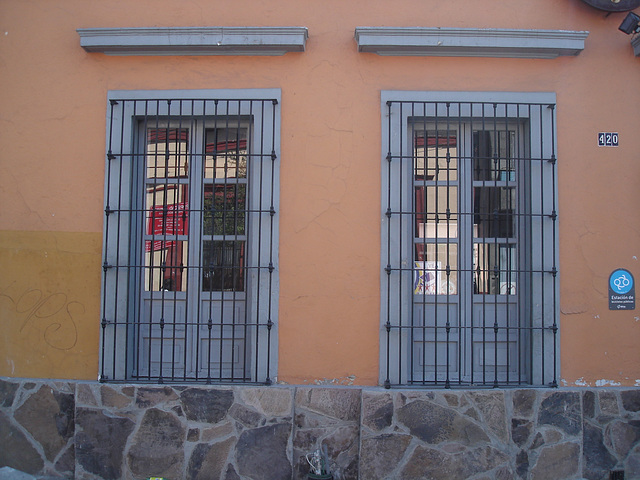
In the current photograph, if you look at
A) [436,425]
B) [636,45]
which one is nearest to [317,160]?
[436,425]

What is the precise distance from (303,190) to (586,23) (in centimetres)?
290

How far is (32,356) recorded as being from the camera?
4.46 m

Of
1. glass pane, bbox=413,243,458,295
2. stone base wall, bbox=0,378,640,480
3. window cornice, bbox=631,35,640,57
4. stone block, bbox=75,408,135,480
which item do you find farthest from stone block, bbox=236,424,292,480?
window cornice, bbox=631,35,640,57

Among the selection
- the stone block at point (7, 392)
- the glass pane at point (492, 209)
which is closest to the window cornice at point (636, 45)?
the glass pane at point (492, 209)

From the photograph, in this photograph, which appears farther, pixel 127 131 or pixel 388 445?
pixel 127 131

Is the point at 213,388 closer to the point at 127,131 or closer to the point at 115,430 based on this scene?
the point at 115,430

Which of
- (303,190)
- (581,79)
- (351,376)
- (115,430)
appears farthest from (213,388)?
(581,79)

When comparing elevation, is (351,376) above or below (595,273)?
below

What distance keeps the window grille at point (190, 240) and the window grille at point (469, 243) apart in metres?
1.06

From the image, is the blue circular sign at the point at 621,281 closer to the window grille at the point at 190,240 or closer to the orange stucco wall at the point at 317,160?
the orange stucco wall at the point at 317,160

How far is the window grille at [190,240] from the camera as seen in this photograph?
14.4 feet

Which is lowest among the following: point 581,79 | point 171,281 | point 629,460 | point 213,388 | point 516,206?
point 629,460

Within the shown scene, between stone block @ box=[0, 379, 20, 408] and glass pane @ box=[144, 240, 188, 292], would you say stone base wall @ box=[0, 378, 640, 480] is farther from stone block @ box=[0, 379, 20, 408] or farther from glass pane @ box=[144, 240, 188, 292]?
glass pane @ box=[144, 240, 188, 292]

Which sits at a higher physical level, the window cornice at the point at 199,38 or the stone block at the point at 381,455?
the window cornice at the point at 199,38
